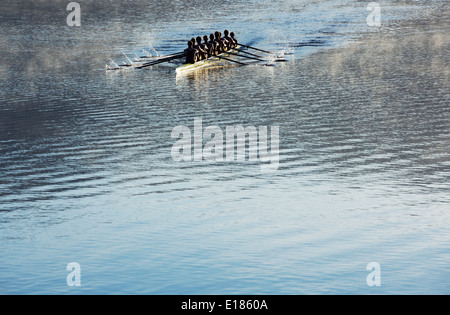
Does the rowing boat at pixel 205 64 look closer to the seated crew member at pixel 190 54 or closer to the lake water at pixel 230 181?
the seated crew member at pixel 190 54

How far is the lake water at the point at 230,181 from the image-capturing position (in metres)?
9.23

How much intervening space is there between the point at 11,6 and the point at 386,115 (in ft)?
134

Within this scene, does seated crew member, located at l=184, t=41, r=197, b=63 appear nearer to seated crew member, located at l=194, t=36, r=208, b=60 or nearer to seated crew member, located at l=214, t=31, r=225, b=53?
seated crew member, located at l=194, t=36, r=208, b=60

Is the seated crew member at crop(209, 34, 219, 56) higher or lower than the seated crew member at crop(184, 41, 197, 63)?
higher

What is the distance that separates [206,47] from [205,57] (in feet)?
1.34

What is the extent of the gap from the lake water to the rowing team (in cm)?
87

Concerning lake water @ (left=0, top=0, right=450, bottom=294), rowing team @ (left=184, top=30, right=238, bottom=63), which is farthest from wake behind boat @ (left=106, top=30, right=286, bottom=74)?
lake water @ (left=0, top=0, right=450, bottom=294)

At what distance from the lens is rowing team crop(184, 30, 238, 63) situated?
27234mm

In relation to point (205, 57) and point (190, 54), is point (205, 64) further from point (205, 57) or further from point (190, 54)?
point (190, 54)

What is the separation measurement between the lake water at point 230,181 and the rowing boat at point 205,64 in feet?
1.56

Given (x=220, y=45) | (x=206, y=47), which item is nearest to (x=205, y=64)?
(x=206, y=47)

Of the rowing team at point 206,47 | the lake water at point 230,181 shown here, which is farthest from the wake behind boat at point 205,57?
the lake water at point 230,181
